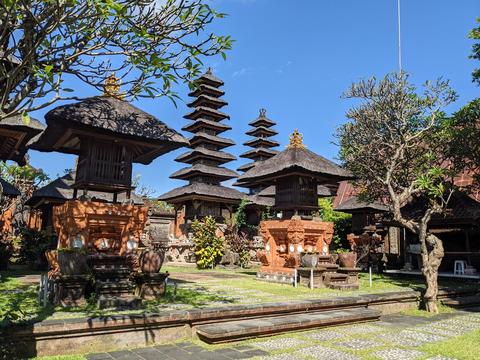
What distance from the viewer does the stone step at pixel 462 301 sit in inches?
425

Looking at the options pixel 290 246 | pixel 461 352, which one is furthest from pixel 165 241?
pixel 461 352

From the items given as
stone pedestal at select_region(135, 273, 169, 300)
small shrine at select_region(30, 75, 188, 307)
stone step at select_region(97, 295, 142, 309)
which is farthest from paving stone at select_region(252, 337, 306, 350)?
small shrine at select_region(30, 75, 188, 307)

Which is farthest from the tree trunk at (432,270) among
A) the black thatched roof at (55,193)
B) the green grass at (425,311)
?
the black thatched roof at (55,193)

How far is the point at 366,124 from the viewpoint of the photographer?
14.4 m

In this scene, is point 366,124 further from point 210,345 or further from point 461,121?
point 210,345

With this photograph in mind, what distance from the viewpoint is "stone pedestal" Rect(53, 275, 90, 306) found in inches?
291

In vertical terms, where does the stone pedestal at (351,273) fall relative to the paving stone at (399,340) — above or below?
above

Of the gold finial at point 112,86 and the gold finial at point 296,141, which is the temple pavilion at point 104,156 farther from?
the gold finial at point 296,141

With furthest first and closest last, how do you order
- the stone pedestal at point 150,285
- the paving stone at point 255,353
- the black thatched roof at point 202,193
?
the black thatched roof at point 202,193, the stone pedestal at point 150,285, the paving stone at point 255,353

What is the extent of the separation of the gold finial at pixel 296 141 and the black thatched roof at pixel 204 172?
1475 centimetres

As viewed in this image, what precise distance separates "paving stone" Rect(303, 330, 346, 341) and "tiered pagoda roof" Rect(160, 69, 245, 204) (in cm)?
2074

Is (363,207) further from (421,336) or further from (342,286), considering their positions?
(421,336)

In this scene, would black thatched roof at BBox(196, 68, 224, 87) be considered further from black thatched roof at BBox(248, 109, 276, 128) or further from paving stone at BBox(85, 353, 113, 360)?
paving stone at BBox(85, 353, 113, 360)

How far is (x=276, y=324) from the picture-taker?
7.00 meters
